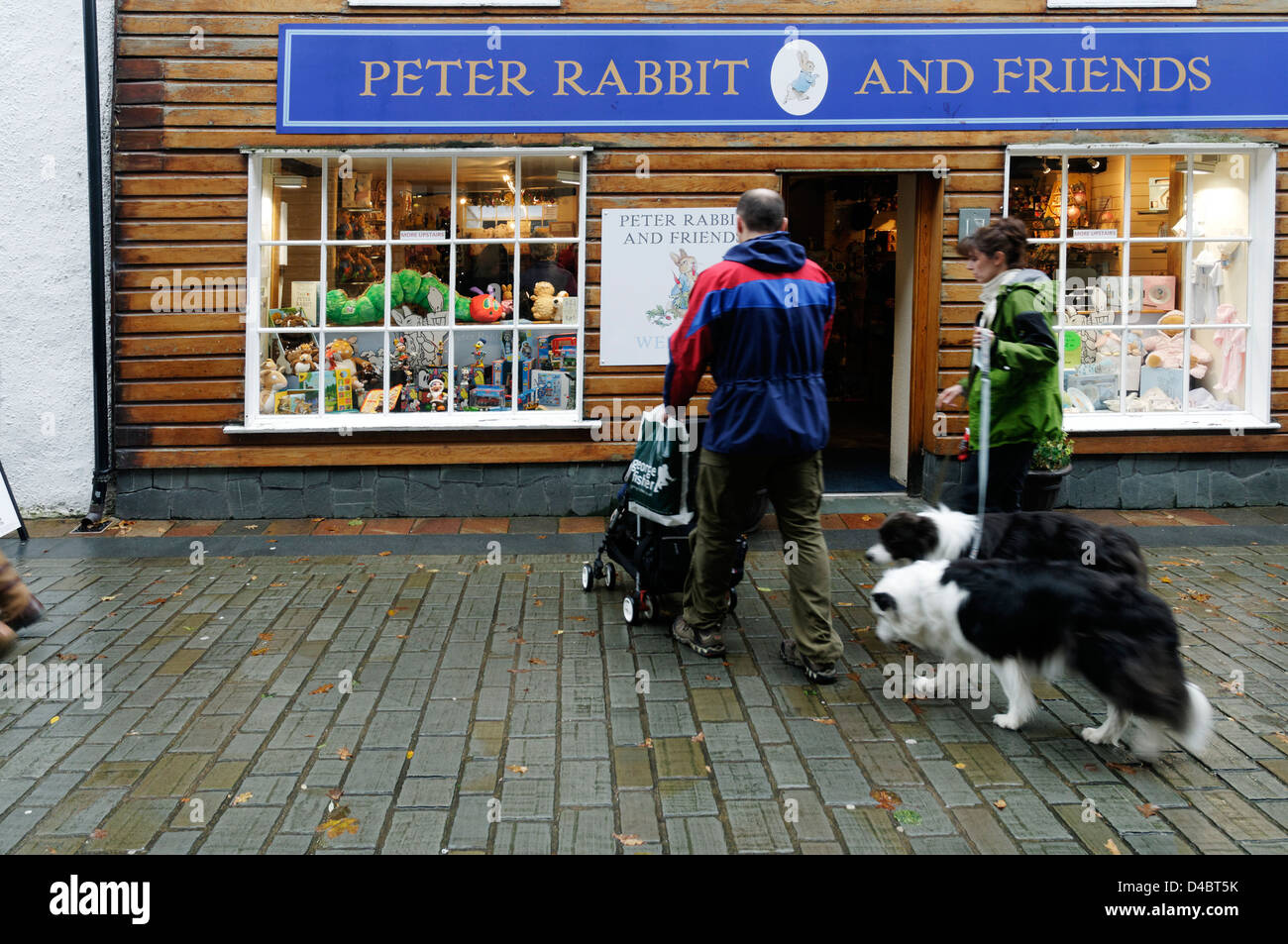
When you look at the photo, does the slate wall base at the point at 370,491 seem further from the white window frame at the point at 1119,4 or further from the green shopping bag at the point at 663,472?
the white window frame at the point at 1119,4

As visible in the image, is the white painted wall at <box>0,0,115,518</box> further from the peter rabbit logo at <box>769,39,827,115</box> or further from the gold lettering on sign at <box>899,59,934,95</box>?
the gold lettering on sign at <box>899,59,934,95</box>

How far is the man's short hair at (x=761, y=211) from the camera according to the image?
5199mm

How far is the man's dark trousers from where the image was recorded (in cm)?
532

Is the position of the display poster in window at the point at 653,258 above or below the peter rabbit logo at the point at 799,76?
below

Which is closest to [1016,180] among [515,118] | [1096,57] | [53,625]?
[1096,57]

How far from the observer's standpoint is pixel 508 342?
28.9 ft

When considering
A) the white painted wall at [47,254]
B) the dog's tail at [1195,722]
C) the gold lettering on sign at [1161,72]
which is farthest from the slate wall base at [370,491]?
the dog's tail at [1195,722]

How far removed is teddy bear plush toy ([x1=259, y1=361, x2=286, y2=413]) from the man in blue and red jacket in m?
4.40

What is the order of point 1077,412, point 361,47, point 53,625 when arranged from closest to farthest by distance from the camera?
point 53,625 < point 361,47 < point 1077,412

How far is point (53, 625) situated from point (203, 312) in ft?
10.2

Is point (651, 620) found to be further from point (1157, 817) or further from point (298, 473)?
point (298, 473)

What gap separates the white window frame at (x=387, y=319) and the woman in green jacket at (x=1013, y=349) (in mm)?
3761

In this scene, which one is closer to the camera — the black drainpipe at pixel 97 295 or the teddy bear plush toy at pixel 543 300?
the black drainpipe at pixel 97 295

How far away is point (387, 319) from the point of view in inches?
343
